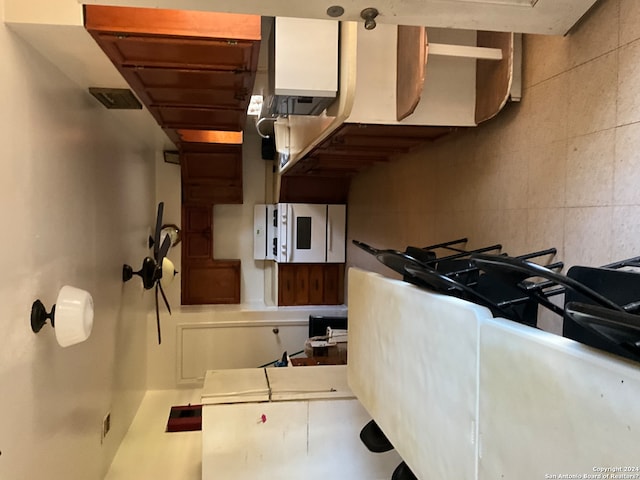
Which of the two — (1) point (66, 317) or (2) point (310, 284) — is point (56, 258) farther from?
(2) point (310, 284)

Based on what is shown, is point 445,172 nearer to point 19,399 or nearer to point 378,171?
point 378,171

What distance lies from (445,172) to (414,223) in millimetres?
492

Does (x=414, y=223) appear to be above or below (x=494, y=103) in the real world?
below

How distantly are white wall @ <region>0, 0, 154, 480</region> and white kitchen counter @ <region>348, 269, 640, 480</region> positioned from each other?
3.95ft

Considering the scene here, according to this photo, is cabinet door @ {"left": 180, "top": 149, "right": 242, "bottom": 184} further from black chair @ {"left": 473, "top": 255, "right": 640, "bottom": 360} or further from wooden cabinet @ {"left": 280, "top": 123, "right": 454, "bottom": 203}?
black chair @ {"left": 473, "top": 255, "right": 640, "bottom": 360}

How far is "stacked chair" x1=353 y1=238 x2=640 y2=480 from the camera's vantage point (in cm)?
57

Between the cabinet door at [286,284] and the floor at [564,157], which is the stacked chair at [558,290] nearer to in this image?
the floor at [564,157]

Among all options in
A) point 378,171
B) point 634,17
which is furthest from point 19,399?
point 378,171

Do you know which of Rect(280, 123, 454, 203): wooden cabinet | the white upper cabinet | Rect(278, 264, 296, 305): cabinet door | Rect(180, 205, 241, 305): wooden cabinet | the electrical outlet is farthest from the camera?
Rect(180, 205, 241, 305): wooden cabinet

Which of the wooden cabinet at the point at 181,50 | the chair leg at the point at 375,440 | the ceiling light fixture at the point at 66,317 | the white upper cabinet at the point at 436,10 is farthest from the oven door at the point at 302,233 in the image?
the white upper cabinet at the point at 436,10

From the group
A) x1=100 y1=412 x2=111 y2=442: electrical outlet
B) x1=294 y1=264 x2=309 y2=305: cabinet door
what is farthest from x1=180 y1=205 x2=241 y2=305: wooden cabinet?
x1=100 y1=412 x2=111 y2=442: electrical outlet

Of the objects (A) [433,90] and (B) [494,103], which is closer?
(B) [494,103]

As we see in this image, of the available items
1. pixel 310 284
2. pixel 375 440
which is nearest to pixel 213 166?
pixel 310 284

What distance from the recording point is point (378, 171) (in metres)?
3.49
